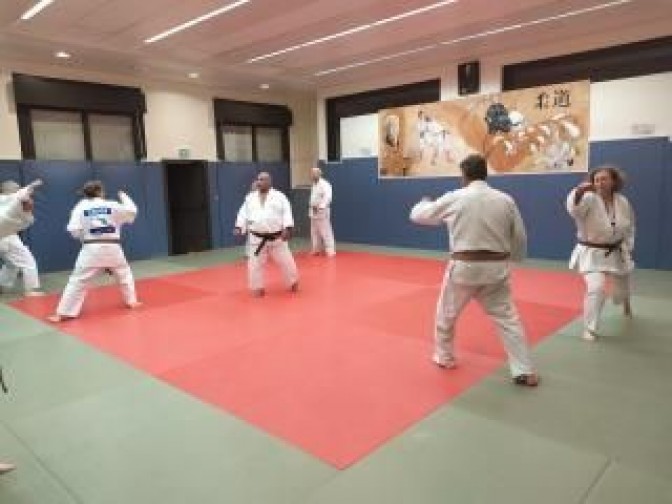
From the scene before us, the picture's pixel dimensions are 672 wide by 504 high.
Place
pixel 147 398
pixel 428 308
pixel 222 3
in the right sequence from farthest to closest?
pixel 222 3
pixel 428 308
pixel 147 398

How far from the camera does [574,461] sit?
2.06 m

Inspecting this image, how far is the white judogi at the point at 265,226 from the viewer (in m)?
5.17

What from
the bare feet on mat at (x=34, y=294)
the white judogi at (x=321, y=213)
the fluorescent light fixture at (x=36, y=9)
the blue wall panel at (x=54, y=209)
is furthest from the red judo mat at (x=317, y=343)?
the fluorescent light fixture at (x=36, y=9)

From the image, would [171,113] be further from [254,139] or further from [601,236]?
[601,236]

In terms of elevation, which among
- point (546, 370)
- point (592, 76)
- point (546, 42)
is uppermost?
point (546, 42)

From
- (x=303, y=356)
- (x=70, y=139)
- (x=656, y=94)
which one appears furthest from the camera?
(x=70, y=139)

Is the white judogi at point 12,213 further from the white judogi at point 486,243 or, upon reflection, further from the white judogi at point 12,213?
the white judogi at point 486,243

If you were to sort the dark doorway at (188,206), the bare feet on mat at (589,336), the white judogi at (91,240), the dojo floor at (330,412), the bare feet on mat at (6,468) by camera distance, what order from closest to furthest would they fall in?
the dojo floor at (330,412) < the bare feet on mat at (6,468) < the bare feet on mat at (589,336) < the white judogi at (91,240) < the dark doorway at (188,206)

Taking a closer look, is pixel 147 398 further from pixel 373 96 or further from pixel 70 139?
pixel 373 96

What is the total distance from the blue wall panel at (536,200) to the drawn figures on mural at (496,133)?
207mm

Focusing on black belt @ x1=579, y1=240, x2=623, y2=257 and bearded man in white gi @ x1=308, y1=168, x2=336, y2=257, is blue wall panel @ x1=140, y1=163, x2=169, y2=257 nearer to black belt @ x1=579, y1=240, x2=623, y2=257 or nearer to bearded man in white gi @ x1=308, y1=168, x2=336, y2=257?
bearded man in white gi @ x1=308, y1=168, x2=336, y2=257

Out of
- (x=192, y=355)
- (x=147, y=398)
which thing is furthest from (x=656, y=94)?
(x=147, y=398)

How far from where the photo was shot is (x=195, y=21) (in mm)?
5574

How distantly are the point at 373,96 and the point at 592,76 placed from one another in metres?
3.82
